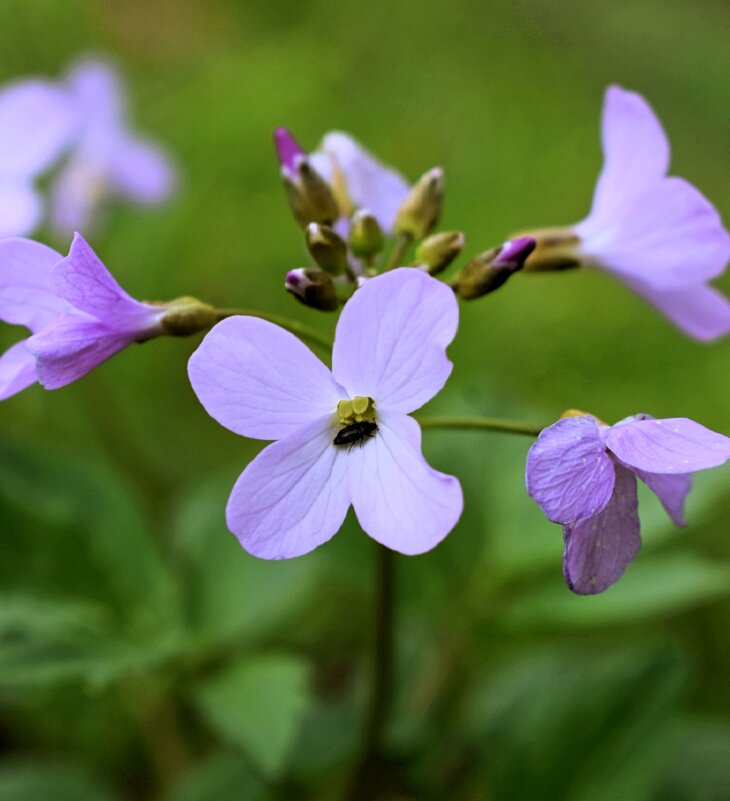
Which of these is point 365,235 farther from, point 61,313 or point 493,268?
point 61,313

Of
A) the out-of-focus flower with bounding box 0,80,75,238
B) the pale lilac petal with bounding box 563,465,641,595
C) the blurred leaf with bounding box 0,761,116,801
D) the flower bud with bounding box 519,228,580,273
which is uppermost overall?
the out-of-focus flower with bounding box 0,80,75,238

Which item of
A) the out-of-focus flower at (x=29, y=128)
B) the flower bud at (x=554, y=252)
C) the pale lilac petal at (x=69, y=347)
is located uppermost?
the out-of-focus flower at (x=29, y=128)

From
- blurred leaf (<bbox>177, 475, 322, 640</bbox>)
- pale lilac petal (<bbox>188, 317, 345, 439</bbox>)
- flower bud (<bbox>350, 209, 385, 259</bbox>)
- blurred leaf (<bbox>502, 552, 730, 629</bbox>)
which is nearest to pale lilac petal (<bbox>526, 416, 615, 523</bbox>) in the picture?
pale lilac petal (<bbox>188, 317, 345, 439</bbox>)

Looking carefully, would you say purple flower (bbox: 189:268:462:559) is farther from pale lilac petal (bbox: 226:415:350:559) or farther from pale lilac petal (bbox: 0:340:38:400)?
pale lilac petal (bbox: 0:340:38:400)

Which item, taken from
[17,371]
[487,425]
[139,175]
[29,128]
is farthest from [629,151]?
[139,175]

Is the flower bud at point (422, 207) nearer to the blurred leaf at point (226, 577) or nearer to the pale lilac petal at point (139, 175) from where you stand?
the blurred leaf at point (226, 577)

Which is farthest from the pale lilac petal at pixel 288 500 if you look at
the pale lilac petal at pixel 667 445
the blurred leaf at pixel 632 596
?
the blurred leaf at pixel 632 596
